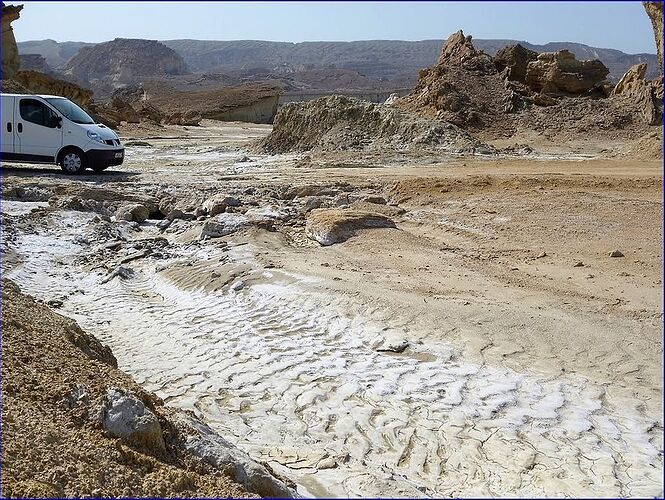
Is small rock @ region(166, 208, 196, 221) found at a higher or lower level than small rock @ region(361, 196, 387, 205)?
lower

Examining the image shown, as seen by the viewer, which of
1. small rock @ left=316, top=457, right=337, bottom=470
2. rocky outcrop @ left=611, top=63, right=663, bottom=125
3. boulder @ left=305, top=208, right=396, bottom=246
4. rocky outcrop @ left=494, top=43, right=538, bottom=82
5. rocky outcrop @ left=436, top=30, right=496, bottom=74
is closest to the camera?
small rock @ left=316, top=457, right=337, bottom=470

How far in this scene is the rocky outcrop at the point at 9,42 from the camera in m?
33.4

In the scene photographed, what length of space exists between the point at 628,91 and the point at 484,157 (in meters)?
10.1

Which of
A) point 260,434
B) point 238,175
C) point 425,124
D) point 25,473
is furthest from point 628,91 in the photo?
point 25,473

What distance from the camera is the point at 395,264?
8820 millimetres

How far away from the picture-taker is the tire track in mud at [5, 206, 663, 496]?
407cm

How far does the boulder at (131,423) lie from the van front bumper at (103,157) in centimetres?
1363

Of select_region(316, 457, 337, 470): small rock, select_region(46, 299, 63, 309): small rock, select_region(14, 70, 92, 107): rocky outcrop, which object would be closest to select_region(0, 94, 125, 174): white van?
select_region(46, 299, 63, 309): small rock

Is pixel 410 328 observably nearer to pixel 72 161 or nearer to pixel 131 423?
pixel 131 423

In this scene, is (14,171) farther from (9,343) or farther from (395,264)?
(9,343)

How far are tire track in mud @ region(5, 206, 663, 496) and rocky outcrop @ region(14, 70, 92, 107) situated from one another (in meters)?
28.9

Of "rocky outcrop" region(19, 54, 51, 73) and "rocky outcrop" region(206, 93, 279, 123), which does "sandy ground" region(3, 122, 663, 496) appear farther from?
"rocky outcrop" region(19, 54, 51, 73)

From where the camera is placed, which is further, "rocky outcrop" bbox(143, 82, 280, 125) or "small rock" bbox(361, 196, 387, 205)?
"rocky outcrop" bbox(143, 82, 280, 125)

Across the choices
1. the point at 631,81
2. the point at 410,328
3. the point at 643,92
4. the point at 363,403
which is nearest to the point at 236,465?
the point at 363,403
